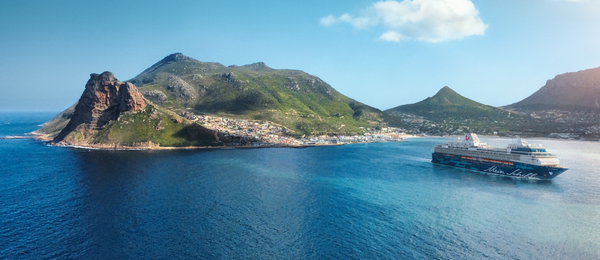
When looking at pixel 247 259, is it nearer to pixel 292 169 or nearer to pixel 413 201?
pixel 413 201

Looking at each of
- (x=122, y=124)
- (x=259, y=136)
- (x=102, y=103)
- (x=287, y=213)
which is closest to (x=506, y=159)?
(x=287, y=213)

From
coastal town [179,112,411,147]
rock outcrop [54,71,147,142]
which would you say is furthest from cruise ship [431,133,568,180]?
rock outcrop [54,71,147,142]

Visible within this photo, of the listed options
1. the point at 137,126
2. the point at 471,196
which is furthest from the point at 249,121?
the point at 471,196

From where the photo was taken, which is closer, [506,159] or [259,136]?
[506,159]

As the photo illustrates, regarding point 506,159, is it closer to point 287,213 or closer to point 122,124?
point 287,213

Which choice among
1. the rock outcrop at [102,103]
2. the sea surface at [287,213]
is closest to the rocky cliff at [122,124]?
the rock outcrop at [102,103]

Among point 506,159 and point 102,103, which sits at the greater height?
point 102,103

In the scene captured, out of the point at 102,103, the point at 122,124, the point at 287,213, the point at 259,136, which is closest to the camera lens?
the point at 287,213

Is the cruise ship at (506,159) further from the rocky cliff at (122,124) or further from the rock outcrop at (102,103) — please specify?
the rock outcrop at (102,103)

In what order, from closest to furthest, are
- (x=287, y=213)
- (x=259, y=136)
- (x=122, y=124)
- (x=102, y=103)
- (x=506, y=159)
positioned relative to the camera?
1. (x=287, y=213)
2. (x=506, y=159)
3. (x=122, y=124)
4. (x=102, y=103)
5. (x=259, y=136)
